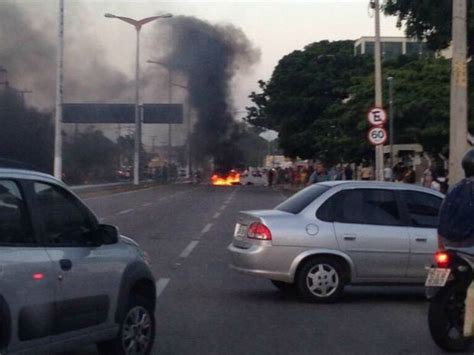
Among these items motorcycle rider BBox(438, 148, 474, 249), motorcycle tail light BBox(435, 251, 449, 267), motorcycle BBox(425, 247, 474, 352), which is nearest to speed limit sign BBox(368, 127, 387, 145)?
motorcycle BBox(425, 247, 474, 352)

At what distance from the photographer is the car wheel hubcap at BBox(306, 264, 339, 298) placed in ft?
40.3

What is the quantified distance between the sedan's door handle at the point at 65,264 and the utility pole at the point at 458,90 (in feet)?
34.1

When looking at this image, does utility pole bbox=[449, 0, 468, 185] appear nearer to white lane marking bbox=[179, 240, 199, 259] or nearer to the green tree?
white lane marking bbox=[179, 240, 199, 259]

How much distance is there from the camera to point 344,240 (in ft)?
40.4

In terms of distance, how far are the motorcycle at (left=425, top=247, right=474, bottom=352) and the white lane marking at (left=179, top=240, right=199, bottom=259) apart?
375 inches

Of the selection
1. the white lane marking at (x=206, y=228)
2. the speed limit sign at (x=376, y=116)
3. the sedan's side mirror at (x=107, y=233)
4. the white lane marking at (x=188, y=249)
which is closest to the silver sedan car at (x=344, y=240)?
the sedan's side mirror at (x=107, y=233)

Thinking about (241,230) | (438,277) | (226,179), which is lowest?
(226,179)

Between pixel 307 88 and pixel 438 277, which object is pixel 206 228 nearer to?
pixel 438 277

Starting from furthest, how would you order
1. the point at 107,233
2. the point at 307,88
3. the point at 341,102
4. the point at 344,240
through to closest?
1. the point at 307,88
2. the point at 341,102
3. the point at 344,240
4. the point at 107,233

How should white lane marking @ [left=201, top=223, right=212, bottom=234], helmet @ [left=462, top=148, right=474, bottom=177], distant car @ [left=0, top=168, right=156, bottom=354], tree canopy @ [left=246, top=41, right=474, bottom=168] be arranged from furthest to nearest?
tree canopy @ [left=246, top=41, right=474, bottom=168] < white lane marking @ [left=201, top=223, right=212, bottom=234] < helmet @ [left=462, top=148, right=474, bottom=177] < distant car @ [left=0, top=168, right=156, bottom=354]

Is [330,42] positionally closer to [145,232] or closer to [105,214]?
[105,214]

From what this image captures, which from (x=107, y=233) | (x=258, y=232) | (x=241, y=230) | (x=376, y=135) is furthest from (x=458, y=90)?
(x=376, y=135)

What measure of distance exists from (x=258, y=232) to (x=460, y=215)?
375 cm

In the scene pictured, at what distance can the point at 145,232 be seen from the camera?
24.5 metres
